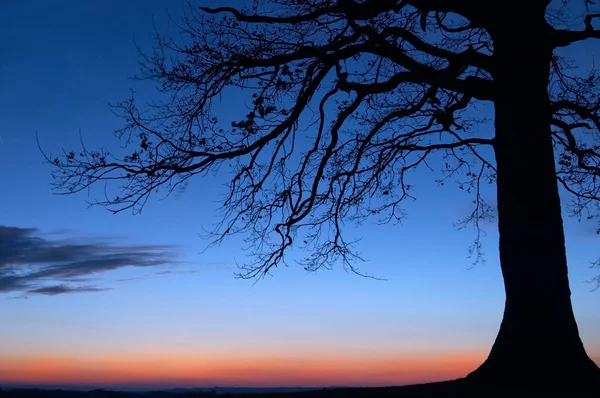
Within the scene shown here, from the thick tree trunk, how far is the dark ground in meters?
0.38

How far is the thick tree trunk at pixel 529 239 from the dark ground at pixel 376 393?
0.38 meters

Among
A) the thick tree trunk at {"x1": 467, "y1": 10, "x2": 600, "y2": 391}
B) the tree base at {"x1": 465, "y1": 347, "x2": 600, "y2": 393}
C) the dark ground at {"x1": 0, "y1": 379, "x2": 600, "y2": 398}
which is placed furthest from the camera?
the thick tree trunk at {"x1": 467, "y1": 10, "x2": 600, "y2": 391}

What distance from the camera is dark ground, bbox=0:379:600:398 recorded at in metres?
7.12

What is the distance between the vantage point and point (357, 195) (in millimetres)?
12102

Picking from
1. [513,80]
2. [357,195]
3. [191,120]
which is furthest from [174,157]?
[513,80]

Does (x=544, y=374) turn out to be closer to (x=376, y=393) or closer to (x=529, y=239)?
(x=529, y=239)

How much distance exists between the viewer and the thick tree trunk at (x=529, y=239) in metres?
8.48

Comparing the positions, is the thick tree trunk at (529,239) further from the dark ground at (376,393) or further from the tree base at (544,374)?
the dark ground at (376,393)

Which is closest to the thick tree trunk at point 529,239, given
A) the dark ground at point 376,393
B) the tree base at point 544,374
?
the tree base at point 544,374

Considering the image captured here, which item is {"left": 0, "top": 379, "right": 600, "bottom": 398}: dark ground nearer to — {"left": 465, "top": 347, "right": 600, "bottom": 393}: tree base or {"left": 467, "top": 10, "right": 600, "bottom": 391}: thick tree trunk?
{"left": 465, "top": 347, "right": 600, "bottom": 393}: tree base

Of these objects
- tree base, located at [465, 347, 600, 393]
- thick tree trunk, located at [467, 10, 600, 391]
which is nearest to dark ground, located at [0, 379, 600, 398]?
Answer: tree base, located at [465, 347, 600, 393]

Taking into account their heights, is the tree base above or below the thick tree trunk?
below

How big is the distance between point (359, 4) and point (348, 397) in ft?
19.3

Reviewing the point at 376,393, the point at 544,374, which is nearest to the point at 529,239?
the point at 544,374
